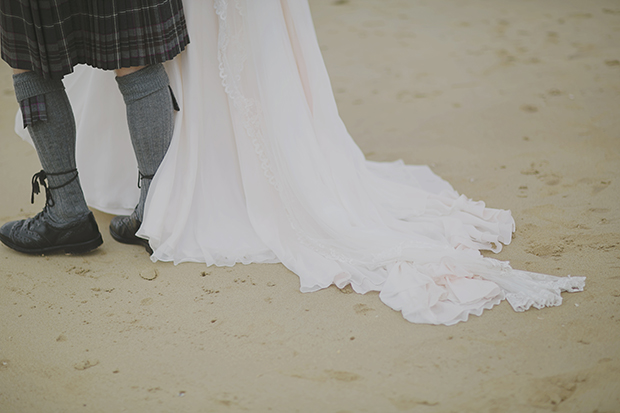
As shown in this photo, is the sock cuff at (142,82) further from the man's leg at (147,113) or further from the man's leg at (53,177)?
the man's leg at (53,177)

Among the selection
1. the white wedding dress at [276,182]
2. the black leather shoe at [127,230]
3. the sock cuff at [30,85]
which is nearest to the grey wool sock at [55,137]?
the sock cuff at [30,85]

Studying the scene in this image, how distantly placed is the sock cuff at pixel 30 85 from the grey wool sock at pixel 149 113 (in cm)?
20

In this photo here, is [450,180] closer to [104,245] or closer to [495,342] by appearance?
[495,342]

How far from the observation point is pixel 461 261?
1523 millimetres

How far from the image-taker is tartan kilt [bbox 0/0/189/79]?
1.46 m

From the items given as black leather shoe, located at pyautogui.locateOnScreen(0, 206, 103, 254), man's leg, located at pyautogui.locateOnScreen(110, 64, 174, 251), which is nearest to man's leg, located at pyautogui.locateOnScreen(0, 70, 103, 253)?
black leather shoe, located at pyautogui.locateOnScreen(0, 206, 103, 254)

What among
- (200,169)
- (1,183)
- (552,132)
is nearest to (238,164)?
(200,169)

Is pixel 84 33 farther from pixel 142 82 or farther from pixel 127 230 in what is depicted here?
pixel 127 230

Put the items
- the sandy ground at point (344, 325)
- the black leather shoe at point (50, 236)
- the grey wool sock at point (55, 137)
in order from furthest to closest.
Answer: the black leather shoe at point (50, 236) → the grey wool sock at point (55, 137) → the sandy ground at point (344, 325)

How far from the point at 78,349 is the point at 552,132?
7.49ft

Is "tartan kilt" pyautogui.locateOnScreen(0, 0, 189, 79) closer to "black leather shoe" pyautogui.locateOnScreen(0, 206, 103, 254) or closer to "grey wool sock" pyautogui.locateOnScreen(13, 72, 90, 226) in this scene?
"grey wool sock" pyautogui.locateOnScreen(13, 72, 90, 226)

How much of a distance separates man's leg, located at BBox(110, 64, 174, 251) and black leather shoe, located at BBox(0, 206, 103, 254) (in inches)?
7.7

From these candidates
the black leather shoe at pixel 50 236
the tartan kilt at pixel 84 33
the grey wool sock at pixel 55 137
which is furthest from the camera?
the black leather shoe at pixel 50 236

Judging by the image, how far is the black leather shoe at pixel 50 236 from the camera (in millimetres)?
1729
